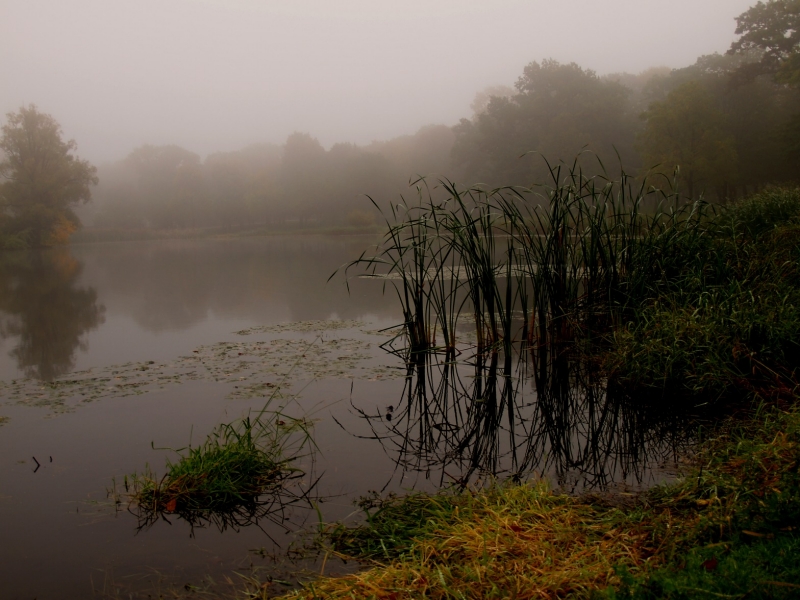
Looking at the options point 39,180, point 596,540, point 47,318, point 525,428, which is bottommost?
point 525,428

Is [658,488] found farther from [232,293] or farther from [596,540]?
[232,293]

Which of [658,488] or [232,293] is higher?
[232,293]

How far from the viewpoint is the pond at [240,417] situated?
243 cm

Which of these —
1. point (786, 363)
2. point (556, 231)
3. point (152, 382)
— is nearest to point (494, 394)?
point (556, 231)

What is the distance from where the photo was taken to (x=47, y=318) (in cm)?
868

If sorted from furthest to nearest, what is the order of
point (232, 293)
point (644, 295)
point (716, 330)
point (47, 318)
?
1. point (232, 293)
2. point (47, 318)
3. point (644, 295)
4. point (716, 330)

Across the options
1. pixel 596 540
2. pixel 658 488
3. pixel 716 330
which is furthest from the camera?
pixel 716 330

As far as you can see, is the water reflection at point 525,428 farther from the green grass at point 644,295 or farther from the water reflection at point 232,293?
the water reflection at point 232,293

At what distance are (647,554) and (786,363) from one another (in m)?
2.28

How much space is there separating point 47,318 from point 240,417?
6.05 metres

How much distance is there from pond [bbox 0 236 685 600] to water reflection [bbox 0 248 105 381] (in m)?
0.05

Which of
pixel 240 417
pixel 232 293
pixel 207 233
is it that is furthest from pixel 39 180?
pixel 240 417

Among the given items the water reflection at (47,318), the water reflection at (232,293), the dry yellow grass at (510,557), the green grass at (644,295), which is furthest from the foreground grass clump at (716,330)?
the water reflection at (47,318)

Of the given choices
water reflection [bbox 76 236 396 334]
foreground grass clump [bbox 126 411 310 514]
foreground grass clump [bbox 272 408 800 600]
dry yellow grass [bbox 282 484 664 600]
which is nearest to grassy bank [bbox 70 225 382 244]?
water reflection [bbox 76 236 396 334]
